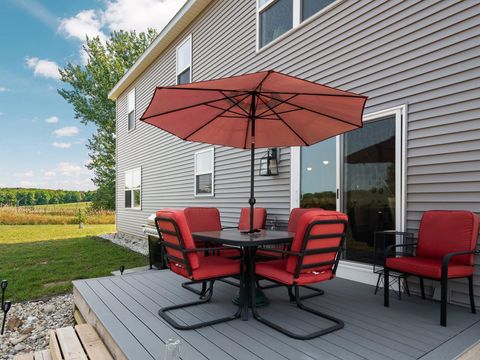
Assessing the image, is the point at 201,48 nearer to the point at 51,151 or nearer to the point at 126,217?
the point at 126,217

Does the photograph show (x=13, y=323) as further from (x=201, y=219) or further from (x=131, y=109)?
(x=131, y=109)

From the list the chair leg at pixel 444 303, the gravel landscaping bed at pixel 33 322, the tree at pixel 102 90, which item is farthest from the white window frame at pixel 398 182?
the tree at pixel 102 90

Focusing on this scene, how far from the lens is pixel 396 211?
347 cm

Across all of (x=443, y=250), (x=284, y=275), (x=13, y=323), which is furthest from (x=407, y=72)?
(x=13, y=323)

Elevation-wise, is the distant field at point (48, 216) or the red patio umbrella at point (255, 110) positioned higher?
the red patio umbrella at point (255, 110)

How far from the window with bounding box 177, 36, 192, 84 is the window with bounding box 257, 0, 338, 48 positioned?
2.91 m

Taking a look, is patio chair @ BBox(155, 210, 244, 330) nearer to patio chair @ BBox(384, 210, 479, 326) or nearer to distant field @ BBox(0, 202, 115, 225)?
patio chair @ BBox(384, 210, 479, 326)

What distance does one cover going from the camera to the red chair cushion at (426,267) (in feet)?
8.38

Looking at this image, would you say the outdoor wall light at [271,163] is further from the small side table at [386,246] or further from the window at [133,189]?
the window at [133,189]

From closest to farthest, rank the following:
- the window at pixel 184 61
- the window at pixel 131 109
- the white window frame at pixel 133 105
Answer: the window at pixel 184 61 < the white window frame at pixel 133 105 < the window at pixel 131 109

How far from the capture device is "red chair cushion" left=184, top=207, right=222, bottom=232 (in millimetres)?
4383

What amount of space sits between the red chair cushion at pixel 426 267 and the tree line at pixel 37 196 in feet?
80.4

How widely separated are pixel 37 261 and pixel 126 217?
5062mm

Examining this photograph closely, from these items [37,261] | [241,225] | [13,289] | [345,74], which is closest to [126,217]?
[37,261]
